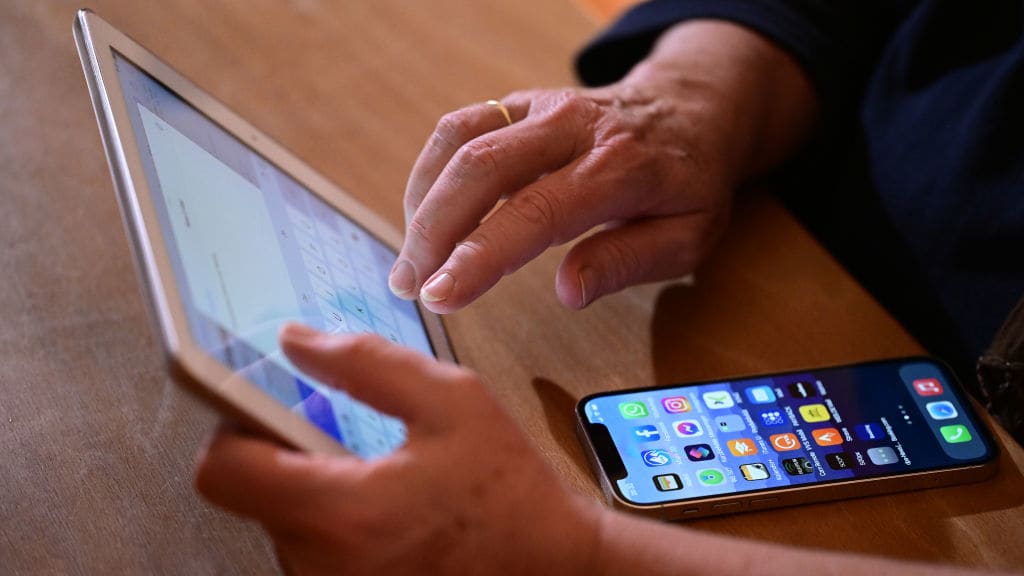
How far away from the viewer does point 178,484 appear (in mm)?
500

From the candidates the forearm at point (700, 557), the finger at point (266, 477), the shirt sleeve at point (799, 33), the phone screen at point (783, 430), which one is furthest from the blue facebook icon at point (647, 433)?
the shirt sleeve at point (799, 33)

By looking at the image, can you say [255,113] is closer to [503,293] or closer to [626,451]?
[503,293]

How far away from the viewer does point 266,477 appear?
0.37 metres

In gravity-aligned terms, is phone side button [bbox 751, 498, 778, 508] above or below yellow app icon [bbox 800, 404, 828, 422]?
below

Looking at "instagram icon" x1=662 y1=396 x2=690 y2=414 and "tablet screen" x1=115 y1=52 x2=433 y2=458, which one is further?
"instagram icon" x1=662 y1=396 x2=690 y2=414

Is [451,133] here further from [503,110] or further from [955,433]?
[955,433]

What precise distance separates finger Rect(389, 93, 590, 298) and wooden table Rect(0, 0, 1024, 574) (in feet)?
0.24

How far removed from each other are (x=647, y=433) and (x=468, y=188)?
0.58 feet

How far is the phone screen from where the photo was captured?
1.66ft

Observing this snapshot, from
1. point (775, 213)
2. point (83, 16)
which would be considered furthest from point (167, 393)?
point (775, 213)

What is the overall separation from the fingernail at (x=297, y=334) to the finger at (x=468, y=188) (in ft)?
0.50

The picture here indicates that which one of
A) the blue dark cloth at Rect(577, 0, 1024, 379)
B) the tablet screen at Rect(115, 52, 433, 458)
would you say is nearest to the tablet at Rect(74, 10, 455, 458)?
the tablet screen at Rect(115, 52, 433, 458)

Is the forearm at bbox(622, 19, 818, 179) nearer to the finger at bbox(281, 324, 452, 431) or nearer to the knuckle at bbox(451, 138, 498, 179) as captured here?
the knuckle at bbox(451, 138, 498, 179)

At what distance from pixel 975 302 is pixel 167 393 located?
544mm
